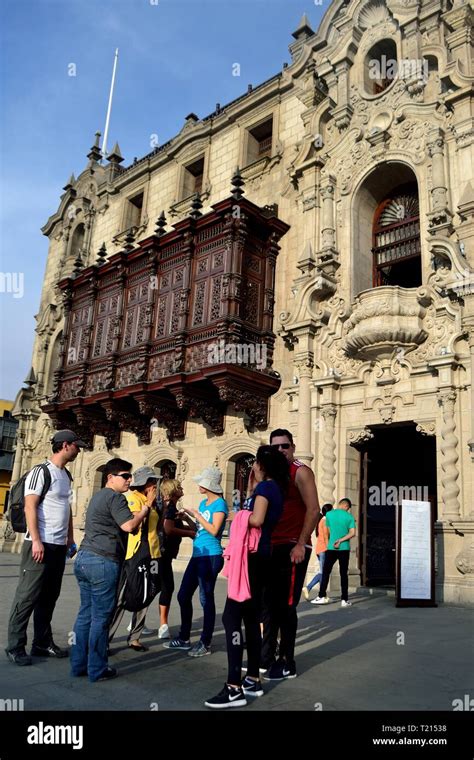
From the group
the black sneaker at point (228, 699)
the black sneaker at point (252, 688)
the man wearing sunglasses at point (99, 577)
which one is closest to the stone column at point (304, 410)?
the man wearing sunglasses at point (99, 577)

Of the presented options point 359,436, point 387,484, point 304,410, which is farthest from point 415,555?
point 387,484

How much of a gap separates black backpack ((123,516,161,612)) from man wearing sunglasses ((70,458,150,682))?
1.88 ft

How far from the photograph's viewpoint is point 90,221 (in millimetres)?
24703

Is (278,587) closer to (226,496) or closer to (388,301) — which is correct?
(388,301)

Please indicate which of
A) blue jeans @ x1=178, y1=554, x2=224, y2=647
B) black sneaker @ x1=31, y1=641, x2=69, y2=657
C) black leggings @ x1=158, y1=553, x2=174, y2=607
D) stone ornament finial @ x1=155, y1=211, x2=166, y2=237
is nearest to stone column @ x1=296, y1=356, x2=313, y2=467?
stone ornament finial @ x1=155, y1=211, x2=166, y2=237

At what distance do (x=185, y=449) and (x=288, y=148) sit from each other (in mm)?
9507

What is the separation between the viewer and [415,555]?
32.6 ft

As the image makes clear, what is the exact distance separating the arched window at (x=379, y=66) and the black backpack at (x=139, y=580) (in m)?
14.2

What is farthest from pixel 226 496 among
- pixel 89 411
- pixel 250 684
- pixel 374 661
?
pixel 250 684

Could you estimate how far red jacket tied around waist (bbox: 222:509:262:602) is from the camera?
4.13 m

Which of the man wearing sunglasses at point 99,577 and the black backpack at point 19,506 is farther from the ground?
the black backpack at point 19,506

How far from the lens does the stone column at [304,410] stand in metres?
13.3

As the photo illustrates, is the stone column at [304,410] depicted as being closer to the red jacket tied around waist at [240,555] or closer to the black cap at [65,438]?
the black cap at [65,438]

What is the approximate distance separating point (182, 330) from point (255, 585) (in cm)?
1167
